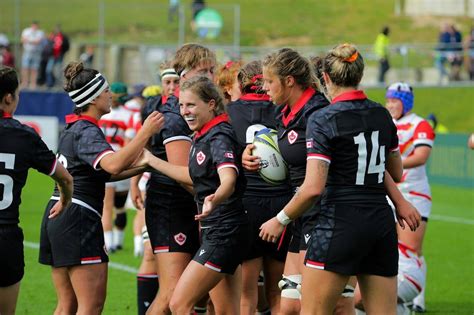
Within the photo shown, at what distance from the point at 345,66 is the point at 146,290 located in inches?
121

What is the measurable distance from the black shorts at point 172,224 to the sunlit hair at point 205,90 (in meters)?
0.86

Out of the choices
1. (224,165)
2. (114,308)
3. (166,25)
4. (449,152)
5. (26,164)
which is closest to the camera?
(26,164)

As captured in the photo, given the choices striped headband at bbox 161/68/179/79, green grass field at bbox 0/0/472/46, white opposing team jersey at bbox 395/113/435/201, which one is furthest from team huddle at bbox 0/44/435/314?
green grass field at bbox 0/0/472/46

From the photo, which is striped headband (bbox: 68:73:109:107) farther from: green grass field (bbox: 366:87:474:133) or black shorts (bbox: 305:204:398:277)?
green grass field (bbox: 366:87:474:133)

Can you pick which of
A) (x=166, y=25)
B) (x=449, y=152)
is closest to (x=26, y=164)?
(x=449, y=152)

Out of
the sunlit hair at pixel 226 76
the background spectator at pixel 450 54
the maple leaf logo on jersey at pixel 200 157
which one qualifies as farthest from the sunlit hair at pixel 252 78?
the background spectator at pixel 450 54

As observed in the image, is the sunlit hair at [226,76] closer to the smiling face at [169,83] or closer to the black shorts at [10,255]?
the smiling face at [169,83]

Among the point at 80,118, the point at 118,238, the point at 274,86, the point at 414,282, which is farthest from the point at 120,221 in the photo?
the point at 274,86

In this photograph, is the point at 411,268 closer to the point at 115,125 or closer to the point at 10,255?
the point at 10,255

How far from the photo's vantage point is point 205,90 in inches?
272

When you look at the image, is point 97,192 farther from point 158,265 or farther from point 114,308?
point 114,308

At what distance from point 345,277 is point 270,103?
2.02 meters

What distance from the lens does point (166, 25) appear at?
34469 mm

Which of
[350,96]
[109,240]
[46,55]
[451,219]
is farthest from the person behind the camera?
[46,55]
